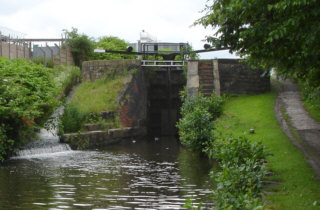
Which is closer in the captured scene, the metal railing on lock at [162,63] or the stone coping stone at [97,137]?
the stone coping stone at [97,137]

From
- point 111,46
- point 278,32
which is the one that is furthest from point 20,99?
point 111,46

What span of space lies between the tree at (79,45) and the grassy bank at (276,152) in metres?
18.8

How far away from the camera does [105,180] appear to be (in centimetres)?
1299

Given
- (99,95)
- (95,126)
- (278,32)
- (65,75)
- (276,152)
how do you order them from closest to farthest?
(278,32)
(276,152)
(95,126)
(99,95)
(65,75)

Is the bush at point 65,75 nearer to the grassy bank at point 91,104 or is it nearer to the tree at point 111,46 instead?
the grassy bank at point 91,104

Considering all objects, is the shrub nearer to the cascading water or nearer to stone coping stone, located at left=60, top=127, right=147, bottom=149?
the cascading water

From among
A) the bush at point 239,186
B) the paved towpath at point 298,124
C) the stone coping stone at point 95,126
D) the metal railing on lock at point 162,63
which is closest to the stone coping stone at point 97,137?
the stone coping stone at point 95,126

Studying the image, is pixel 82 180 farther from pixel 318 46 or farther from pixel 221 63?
pixel 221 63

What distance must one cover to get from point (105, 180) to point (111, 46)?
3111 centimetres

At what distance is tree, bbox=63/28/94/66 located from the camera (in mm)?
39719

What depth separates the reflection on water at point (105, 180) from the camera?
33.5 feet

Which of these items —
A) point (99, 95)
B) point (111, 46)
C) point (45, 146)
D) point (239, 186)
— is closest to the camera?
point (239, 186)

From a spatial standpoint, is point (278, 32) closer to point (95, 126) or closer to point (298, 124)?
point (298, 124)

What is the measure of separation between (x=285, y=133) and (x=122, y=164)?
19.1 feet
